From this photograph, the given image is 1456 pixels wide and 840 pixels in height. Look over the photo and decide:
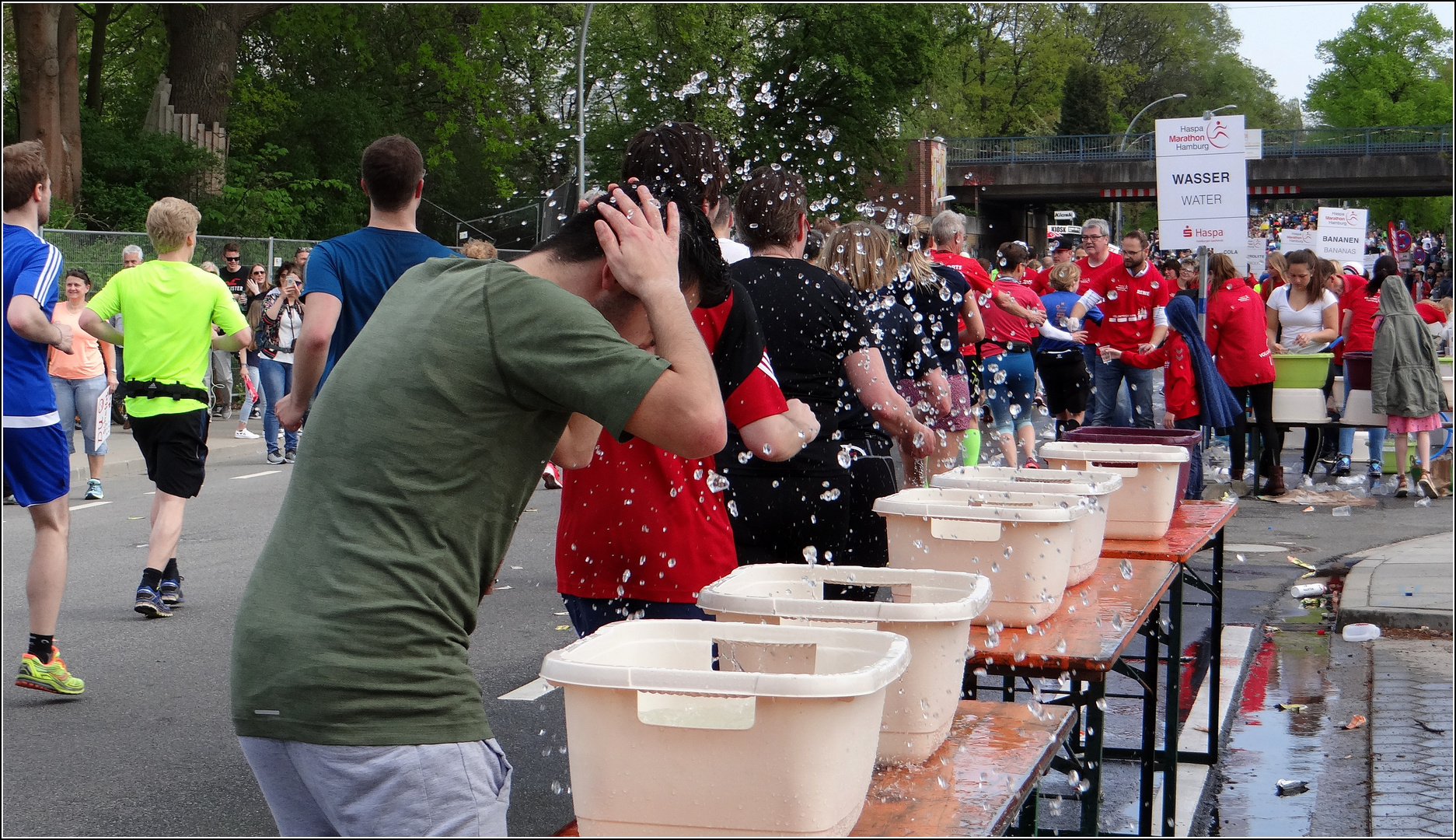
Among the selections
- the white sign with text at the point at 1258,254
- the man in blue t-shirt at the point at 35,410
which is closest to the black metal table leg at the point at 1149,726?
the man in blue t-shirt at the point at 35,410

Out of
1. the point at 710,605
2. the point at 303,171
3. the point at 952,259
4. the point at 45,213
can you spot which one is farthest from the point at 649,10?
the point at 710,605

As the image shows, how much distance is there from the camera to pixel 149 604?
7.43m

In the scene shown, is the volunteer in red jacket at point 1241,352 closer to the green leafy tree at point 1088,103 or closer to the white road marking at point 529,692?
the white road marking at point 529,692

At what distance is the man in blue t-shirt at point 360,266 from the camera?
16.9 feet

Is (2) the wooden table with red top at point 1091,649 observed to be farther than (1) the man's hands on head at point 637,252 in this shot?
Yes

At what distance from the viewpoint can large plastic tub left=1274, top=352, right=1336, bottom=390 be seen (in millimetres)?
13359

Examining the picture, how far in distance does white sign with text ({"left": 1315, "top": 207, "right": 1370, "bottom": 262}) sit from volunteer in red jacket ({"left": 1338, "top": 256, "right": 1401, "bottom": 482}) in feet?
27.0

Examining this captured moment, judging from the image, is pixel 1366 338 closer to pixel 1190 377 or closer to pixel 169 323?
pixel 1190 377

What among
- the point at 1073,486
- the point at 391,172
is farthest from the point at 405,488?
the point at 391,172

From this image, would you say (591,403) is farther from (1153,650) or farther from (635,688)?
(1153,650)

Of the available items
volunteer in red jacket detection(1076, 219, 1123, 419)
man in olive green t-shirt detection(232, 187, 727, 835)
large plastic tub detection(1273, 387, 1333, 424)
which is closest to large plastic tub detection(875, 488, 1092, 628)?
man in olive green t-shirt detection(232, 187, 727, 835)

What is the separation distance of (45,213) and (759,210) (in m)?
3.24

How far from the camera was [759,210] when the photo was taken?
438 cm

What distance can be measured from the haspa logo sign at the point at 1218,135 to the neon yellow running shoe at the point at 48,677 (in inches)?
431
